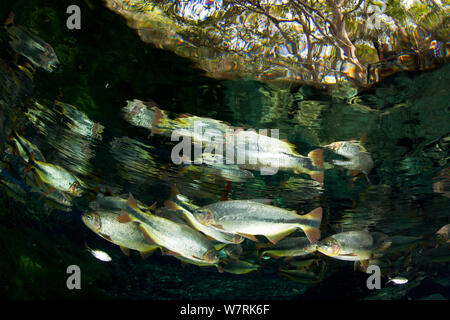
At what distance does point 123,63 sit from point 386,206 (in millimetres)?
11741

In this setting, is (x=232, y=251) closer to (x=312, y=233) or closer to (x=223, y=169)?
(x=223, y=169)

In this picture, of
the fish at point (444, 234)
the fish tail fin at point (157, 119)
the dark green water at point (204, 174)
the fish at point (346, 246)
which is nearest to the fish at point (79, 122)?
the dark green water at point (204, 174)

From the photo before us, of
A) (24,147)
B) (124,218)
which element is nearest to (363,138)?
(124,218)

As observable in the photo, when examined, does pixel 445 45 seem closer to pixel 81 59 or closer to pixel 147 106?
pixel 147 106

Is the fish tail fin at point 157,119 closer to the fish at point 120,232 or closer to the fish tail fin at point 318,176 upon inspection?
the fish at point 120,232

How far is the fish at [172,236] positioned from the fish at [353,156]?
4430 mm

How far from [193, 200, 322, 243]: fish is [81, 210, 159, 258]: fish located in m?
1.97

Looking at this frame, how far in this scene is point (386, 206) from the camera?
1176 centimetres

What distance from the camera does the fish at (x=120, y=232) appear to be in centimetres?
579

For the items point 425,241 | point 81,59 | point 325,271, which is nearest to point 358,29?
point 81,59

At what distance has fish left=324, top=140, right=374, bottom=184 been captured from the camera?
7365 millimetres

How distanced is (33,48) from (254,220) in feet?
18.9

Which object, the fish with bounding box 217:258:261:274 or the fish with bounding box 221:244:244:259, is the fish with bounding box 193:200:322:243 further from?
the fish with bounding box 217:258:261:274

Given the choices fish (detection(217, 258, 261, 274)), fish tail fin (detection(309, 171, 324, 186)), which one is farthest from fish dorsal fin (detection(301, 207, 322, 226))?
fish (detection(217, 258, 261, 274))
